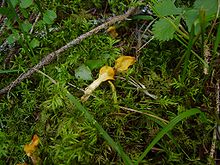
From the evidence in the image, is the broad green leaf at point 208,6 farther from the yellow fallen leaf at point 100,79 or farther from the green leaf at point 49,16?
the green leaf at point 49,16

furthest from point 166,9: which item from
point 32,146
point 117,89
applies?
point 32,146

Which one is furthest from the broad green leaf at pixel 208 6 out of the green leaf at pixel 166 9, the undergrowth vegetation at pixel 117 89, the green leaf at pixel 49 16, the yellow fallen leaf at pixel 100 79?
the green leaf at pixel 49 16

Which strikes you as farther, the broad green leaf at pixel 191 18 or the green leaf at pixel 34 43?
the green leaf at pixel 34 43

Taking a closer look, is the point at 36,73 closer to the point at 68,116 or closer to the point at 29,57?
the point at 29,57

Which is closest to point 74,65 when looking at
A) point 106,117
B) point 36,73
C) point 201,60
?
point 36,73

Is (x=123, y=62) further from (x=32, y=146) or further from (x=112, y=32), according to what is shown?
(x=32, y=146)
